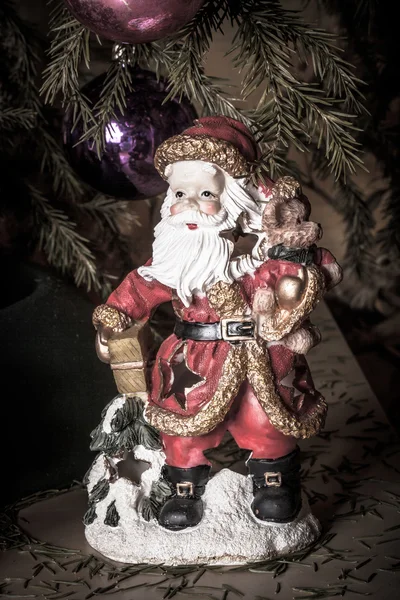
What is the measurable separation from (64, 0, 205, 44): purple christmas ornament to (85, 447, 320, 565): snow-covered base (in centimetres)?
58

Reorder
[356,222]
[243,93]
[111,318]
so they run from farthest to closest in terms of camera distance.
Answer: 1. [356,222]
2. [243,93]
3. [111,318]

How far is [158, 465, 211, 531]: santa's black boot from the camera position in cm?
117

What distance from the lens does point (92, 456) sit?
1455 mm

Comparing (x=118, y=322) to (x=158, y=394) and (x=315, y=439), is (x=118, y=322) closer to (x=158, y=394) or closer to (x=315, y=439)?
(x=158, y=394)

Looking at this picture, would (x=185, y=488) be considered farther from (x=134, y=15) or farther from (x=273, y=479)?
(x=134, y=15)

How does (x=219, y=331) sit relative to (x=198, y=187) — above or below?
below

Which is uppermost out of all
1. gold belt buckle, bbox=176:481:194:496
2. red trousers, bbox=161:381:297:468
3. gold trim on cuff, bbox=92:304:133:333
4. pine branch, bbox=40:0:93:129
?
pine branch, bbox=40:0:93:129

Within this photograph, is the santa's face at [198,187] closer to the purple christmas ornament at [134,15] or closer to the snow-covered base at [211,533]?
the purple christmas ornament at [134,15]

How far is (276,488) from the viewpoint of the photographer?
1183mm

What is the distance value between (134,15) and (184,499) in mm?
607

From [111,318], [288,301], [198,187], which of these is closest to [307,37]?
[198,187]

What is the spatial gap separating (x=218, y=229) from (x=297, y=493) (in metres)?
0.37

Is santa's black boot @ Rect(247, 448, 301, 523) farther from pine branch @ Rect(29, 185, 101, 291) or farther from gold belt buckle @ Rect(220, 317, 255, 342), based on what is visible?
pine branch @ Rect(29, 185, 101, 291)

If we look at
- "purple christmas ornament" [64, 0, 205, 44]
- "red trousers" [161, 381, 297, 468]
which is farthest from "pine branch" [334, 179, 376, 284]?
"purple christmas ornament" [64, 0, 205, 44]
